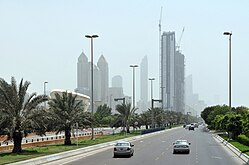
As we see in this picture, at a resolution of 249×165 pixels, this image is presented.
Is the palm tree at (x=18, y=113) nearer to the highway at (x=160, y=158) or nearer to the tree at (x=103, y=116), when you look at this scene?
the highway at (x=160, y=158)

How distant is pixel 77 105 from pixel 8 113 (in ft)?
47.7

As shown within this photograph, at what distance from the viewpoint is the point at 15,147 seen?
129 ft

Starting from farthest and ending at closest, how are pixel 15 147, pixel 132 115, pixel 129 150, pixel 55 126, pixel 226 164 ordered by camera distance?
pixel 132 115, pixel 55 126, pixel 15 147, pixel 129 150, pixel 226 164

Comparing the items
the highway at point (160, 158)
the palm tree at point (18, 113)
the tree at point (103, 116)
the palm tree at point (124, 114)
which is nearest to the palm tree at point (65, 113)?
the highway at point (160, 158)

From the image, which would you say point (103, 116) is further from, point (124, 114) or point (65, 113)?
point (65, 113)

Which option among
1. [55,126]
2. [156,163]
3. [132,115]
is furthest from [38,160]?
[132,115]

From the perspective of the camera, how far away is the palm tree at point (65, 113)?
50.6 m

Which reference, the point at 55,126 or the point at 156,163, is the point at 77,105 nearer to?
the point at 55,126

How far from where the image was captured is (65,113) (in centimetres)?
5081

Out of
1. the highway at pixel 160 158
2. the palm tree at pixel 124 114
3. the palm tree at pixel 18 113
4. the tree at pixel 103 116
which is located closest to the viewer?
the highway at pixel 160 158

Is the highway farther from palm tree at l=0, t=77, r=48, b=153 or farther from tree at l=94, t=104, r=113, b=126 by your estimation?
tree at l=94, t=104, r=113, b=126

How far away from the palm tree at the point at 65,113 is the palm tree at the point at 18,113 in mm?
9543

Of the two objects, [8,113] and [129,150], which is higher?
[8,113]

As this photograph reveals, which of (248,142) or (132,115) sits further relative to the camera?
(132,115)
